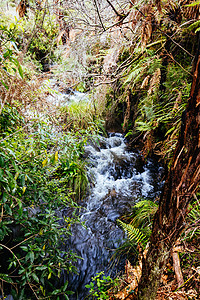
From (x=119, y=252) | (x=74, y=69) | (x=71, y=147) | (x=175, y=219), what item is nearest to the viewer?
(x=175, y=219)

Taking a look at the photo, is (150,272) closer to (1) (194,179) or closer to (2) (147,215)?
(1) (194,179)

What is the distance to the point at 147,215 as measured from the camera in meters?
2.25

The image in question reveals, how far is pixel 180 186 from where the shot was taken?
0.82m

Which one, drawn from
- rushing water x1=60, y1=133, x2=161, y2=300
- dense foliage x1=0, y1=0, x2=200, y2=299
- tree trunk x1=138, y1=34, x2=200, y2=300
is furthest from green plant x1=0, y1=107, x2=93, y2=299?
tree trunk x1=138, y1=34, x2=200, y2=300

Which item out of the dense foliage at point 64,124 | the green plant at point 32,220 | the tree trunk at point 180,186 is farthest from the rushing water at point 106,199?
the tree trunk at point 180,186

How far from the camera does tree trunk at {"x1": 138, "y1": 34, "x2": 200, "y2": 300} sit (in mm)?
735

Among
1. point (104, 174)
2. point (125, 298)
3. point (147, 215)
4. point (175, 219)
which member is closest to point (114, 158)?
point (104, 174)

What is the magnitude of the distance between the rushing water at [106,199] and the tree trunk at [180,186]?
117 cm

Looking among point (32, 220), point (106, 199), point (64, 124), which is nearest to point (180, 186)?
point (32, 220)

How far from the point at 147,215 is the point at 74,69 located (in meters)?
2.77

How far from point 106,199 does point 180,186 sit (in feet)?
8.32

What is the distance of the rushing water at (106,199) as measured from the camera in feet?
7.17

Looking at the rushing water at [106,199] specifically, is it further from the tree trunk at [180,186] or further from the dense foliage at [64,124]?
the tree trunk at [180,186]

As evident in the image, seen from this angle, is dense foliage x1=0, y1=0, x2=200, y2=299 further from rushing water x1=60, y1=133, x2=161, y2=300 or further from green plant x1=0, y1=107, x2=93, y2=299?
rushing water x1=60, y1=133, x2=161, y2=300
